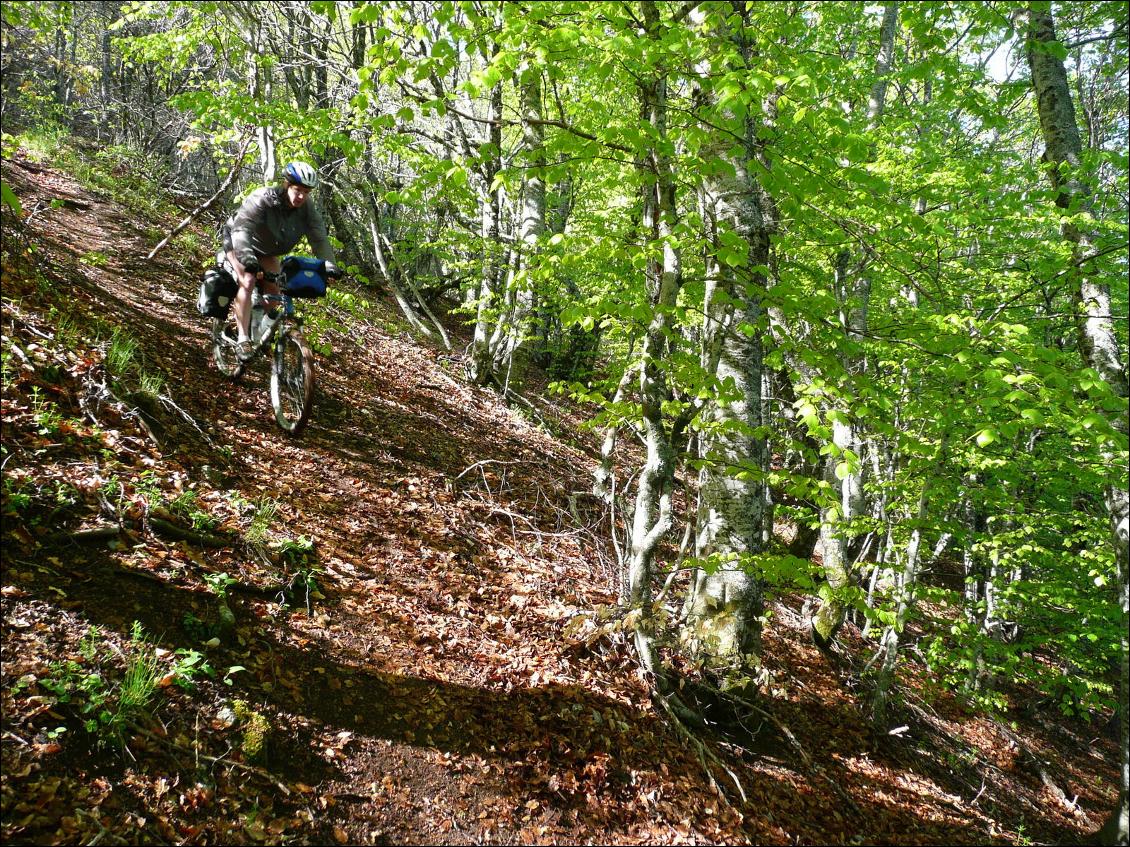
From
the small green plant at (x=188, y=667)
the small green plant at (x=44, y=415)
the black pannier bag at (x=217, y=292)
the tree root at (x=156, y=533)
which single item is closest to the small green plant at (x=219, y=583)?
the tree root at (x=156, y=533)

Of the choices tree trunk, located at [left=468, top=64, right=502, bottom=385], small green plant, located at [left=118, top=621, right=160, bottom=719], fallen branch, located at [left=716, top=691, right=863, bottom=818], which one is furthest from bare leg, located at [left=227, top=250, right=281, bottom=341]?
fallen branch, located at [left=716, top=691, right=863, bottom=818]

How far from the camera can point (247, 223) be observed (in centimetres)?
539

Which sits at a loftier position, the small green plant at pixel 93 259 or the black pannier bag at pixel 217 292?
the small green plant at pixel 93 259

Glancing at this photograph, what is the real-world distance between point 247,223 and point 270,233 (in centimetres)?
21

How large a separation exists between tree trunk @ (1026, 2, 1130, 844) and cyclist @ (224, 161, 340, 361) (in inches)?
241

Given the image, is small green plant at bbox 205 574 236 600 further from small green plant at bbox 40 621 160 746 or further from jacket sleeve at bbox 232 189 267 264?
jacket sleeve at bbox 232 189 267 264

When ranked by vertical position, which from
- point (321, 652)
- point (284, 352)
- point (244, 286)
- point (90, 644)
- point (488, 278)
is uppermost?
point (488, 278)

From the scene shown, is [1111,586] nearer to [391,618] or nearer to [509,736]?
[509,736]

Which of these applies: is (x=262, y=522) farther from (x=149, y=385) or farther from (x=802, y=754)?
(x=802, y=754)

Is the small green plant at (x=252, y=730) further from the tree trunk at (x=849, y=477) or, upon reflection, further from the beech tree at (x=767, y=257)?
the tree trunk at (x=849, y=477)

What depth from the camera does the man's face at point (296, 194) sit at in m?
5.35

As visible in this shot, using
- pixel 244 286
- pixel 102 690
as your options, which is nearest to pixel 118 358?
pixel 244 286

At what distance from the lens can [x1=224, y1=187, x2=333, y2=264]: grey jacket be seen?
5.38 m

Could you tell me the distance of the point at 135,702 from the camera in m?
2.62
